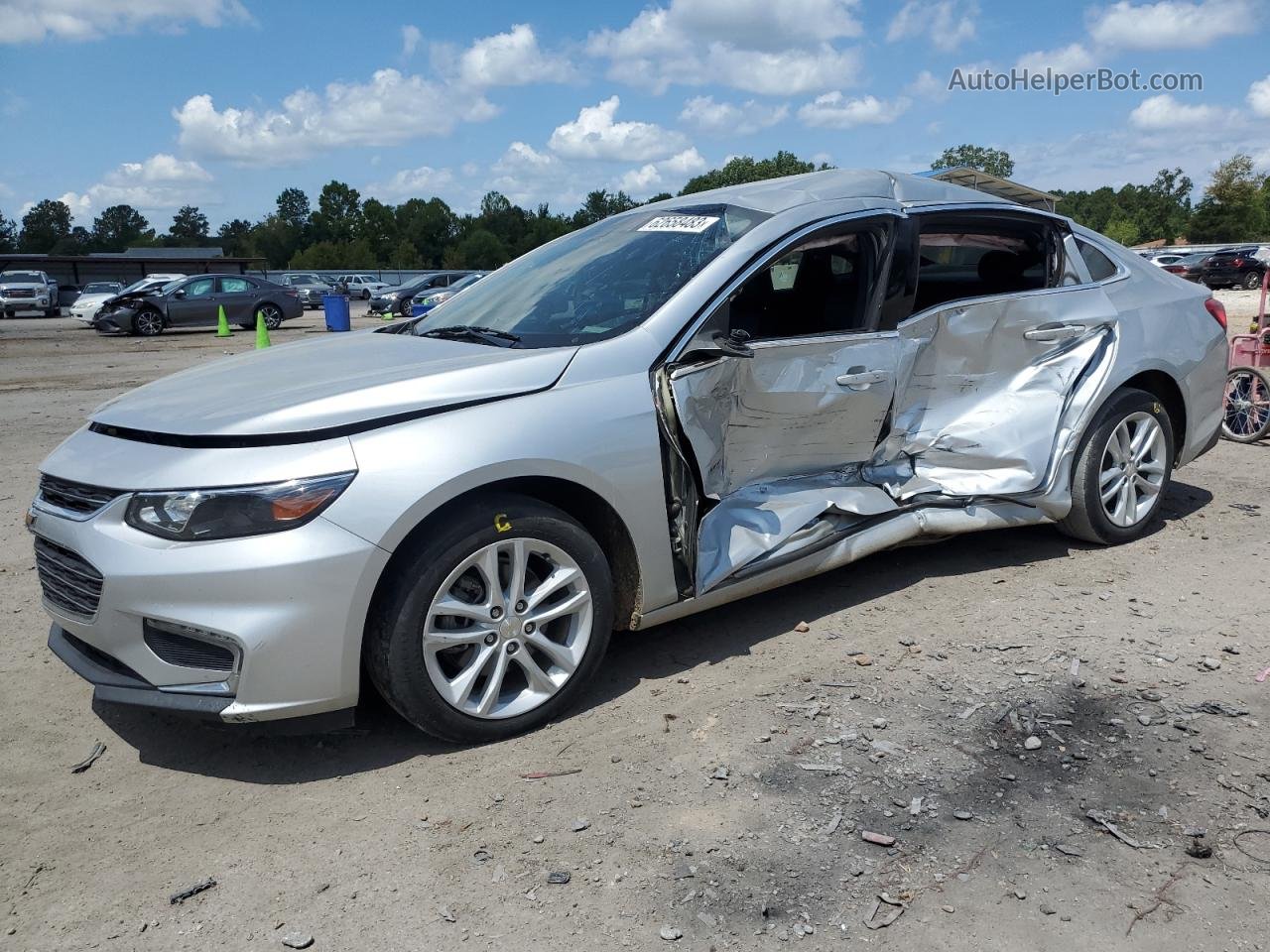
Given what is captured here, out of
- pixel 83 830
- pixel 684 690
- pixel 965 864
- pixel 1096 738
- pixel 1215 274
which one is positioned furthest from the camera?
pixel 1215 274

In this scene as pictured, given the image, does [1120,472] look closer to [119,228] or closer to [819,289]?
[819,289]

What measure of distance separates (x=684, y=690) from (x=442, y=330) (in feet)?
5.83

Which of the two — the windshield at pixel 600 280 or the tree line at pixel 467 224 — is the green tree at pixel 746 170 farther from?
the windshield at pixel 600 280

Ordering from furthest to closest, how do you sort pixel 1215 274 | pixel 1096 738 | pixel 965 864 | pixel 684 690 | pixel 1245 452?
pixel 1215 274 < pixel 1245 452 < pixel 684 690 < pixel 1096 738 < pixel 965 864

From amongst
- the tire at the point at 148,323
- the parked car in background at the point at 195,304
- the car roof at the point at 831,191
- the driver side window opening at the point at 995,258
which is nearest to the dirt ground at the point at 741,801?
the driver side window opening at the point at 995,258

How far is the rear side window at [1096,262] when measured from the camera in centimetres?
501

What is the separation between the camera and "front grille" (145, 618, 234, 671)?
293 cm

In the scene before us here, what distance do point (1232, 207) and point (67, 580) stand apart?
89925mm

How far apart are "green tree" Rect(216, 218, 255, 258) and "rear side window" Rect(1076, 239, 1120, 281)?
98386mm

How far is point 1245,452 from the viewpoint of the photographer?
24.6 ft

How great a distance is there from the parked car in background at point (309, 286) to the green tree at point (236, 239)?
48.3 metres

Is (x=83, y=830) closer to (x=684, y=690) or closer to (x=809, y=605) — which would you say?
(x=684, y=690)

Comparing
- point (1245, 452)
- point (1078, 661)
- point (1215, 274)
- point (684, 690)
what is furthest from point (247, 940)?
point (1215, 274)

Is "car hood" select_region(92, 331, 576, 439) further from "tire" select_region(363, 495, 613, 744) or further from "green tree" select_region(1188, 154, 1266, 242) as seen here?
"green tree" select_region(1188, 154, 1266, 242)
